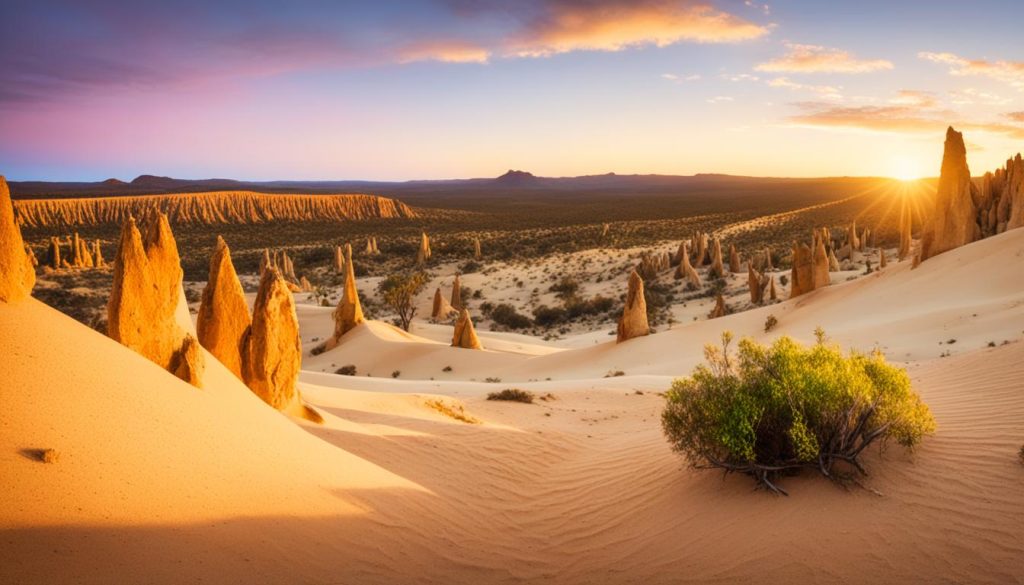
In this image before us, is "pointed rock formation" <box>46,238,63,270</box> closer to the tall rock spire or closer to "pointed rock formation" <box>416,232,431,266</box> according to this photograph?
"pointed rock formation" <box>416,232,431,266</box>

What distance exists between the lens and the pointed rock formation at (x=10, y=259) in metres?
5.65

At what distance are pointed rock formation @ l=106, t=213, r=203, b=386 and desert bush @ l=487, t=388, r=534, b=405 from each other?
8504 mm

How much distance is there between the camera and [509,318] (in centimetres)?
3619

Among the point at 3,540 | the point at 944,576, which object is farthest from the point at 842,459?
the point at 3,540

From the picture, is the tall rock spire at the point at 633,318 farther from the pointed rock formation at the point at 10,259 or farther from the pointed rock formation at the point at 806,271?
the pointed rock formation at the point at 10,259

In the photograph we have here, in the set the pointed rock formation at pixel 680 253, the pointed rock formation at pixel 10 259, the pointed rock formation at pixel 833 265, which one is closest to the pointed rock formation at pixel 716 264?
the pointed rock formation at pixel 680 253

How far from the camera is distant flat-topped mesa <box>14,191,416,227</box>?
295ft

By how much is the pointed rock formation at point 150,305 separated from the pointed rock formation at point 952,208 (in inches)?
1082

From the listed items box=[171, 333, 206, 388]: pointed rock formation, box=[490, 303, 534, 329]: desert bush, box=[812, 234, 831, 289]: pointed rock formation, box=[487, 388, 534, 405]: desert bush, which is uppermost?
box=[171, 333, 206, 388]: pointed rock formation

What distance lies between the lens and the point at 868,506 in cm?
598

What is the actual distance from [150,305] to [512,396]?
29.9ft

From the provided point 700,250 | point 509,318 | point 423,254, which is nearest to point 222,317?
point 509,318

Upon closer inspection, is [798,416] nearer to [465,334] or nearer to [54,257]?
[465,334]

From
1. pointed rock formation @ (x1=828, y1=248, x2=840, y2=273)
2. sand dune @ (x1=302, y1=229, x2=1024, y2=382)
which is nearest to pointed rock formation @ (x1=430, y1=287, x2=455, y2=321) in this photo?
sand dune @ (x1=302, y1=229, x2=1024, y2=382)
